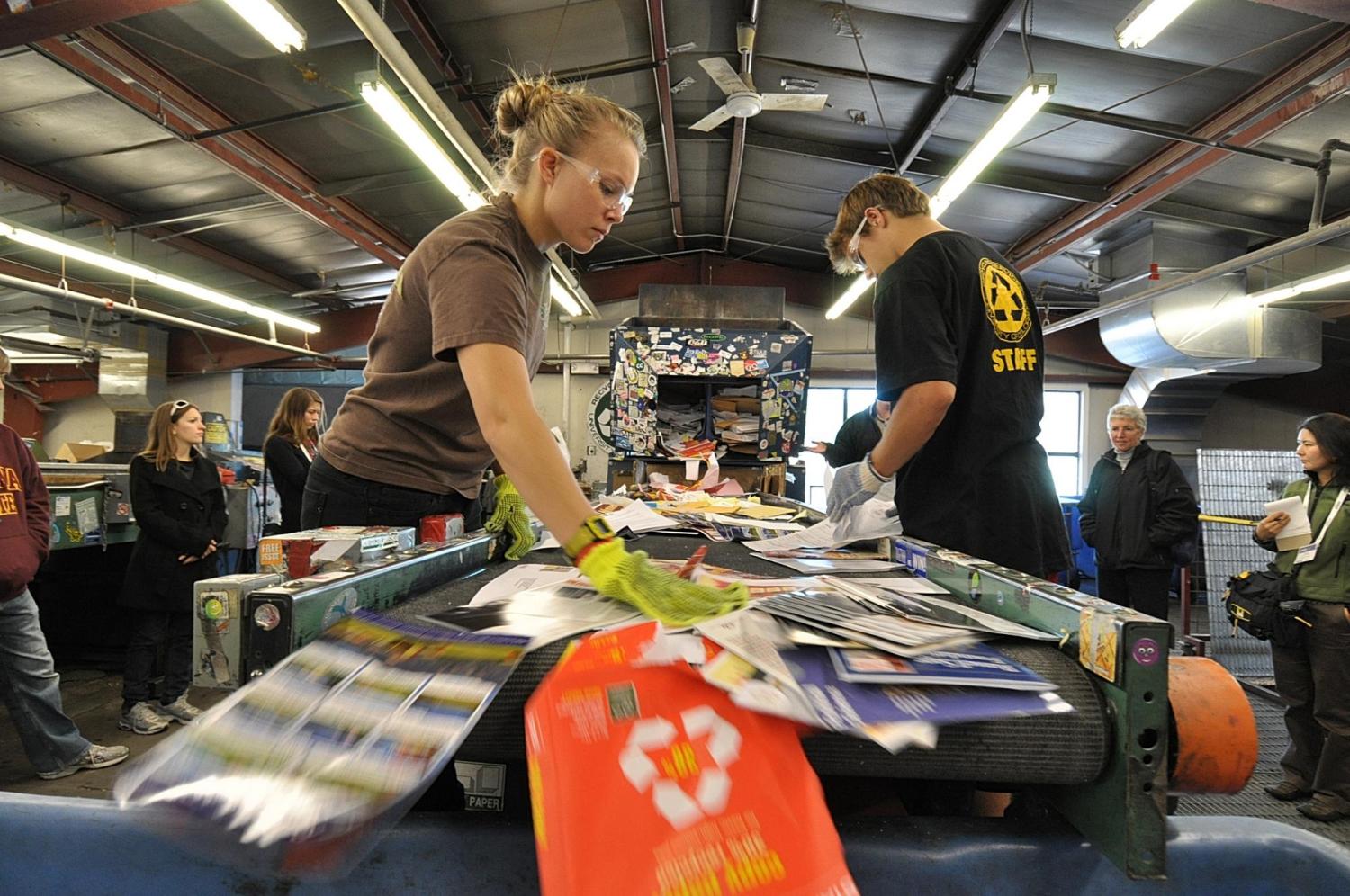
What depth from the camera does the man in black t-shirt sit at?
166cm

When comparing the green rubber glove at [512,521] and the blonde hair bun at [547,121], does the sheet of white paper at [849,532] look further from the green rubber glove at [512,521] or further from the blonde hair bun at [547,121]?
the blonde hair bun at [547,121]

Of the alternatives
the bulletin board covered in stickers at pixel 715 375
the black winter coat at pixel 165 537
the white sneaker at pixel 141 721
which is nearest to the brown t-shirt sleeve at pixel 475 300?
the bulletin board covered in stickers at pixel 715 375

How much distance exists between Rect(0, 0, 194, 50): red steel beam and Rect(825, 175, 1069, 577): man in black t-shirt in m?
3.76

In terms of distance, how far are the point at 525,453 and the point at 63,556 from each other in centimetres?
552

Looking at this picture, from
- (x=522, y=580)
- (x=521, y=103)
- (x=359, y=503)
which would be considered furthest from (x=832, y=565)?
(x=521, y=103)

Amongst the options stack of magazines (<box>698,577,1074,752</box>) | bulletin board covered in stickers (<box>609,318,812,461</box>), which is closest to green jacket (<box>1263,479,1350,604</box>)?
bulletin board covered in stickers (<box>609,318,812,461</box>)

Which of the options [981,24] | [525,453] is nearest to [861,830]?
[525,453]

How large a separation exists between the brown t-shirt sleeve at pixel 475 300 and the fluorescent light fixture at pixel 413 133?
7.37 ft

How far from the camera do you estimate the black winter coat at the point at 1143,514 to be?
15.0 ft

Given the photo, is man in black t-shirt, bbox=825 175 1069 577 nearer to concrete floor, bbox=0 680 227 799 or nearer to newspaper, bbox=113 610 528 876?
newspaper, bbox=113 610 528 876

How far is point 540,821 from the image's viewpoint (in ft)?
2.04

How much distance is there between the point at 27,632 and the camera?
127 inches

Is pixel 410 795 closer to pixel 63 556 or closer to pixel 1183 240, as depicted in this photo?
pixel 63 556

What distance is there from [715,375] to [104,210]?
270 inches
